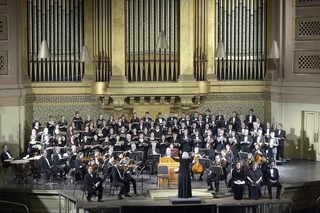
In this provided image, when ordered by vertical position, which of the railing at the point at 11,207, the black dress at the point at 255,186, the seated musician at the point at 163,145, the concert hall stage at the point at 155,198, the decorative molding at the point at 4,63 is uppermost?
the decorative molding at the point at 4,63

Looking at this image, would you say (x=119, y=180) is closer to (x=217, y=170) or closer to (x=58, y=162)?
(x=58, y=162)

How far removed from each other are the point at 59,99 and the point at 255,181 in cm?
901

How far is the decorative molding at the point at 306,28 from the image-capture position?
25.7m

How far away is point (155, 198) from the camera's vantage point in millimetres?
20281

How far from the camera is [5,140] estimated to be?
25.2 m

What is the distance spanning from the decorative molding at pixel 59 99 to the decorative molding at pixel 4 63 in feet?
5.31

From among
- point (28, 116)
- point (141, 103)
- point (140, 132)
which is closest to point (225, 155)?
point (140, 132)

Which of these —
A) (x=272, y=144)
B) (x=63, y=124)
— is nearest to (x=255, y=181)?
(x=272, y=144)

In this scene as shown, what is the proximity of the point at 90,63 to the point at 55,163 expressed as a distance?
6159 millimetres

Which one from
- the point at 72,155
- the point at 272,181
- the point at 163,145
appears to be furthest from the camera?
the point at 163,145

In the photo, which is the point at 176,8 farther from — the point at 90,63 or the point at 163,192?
the point at 163,192

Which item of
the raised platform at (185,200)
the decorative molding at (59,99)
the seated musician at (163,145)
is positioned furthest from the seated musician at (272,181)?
the decorative molding at (59,99)

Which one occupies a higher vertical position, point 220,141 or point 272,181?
point 220,141

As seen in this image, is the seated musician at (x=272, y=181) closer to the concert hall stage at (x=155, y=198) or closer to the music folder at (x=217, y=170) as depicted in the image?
the concert hall stage at (x=155, y=198)
